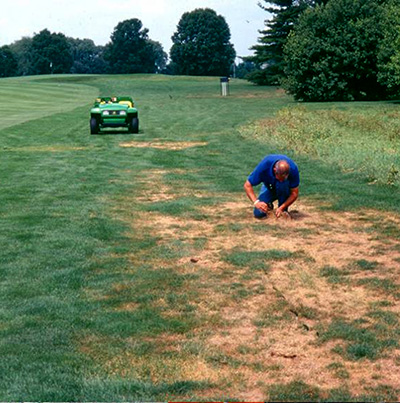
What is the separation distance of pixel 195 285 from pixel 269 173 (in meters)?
3.52

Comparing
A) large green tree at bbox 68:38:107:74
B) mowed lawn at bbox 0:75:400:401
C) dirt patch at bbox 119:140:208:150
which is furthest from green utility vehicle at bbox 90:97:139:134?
large green tree at bbox 68:38:107:74

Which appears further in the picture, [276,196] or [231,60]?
[231,60]

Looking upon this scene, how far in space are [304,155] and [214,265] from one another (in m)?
11.4

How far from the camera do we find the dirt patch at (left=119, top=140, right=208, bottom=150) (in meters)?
22.1

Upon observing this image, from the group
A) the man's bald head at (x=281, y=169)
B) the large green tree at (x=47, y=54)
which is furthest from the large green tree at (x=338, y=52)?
the large green tree at (x=47, y=54)

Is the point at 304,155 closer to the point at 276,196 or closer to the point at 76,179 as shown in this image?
the point at 76,179

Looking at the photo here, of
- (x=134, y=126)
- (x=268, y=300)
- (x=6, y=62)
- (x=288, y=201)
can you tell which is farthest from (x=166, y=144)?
(x=6, y=62)

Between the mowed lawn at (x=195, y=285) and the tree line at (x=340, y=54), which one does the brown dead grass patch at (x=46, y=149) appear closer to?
the mowed lawn at (x=195, y=285)

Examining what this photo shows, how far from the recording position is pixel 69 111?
4050 centimetres

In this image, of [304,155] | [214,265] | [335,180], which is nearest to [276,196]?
[214,265]

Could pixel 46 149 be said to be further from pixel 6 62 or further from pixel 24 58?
pixel 24 58

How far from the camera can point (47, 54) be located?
13450 centimetres

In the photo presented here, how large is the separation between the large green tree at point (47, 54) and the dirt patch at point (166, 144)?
11608cm

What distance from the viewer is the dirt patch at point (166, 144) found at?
22.1 metres
